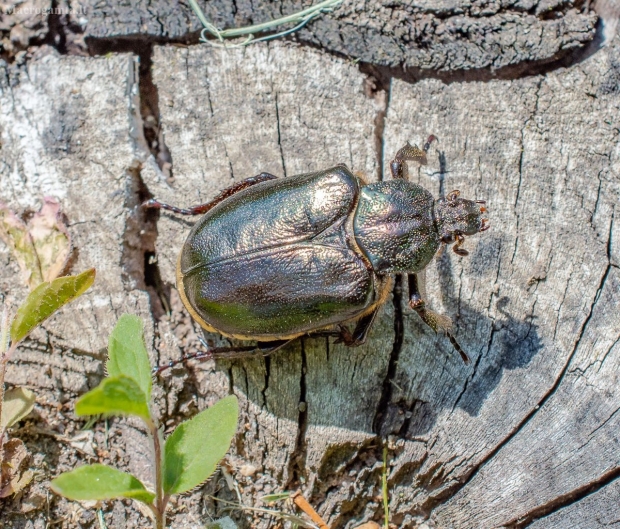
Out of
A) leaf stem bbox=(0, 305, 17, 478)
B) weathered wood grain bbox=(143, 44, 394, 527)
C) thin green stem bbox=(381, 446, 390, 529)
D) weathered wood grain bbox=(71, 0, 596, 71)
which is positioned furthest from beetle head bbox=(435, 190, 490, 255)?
leaf stem bbox=(0, 305, 17, 478)

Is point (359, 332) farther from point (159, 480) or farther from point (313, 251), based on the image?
point (159, 480)

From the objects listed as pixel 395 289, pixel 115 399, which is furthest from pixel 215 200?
pixel 115 399

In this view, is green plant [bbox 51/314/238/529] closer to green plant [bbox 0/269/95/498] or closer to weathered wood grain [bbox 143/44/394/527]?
green plant [bbox 0/269/95/498]

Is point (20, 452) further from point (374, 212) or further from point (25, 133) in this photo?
point (374, 212)

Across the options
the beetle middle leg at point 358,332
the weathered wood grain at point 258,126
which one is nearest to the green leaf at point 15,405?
the weathered wood grain at point 258,126

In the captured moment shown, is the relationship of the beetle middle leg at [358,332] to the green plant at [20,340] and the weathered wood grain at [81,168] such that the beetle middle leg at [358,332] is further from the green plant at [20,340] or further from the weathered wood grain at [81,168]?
the green plant at [20,340]

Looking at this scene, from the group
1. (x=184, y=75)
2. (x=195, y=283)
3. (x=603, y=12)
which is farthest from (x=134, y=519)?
(x=603, y=12)
